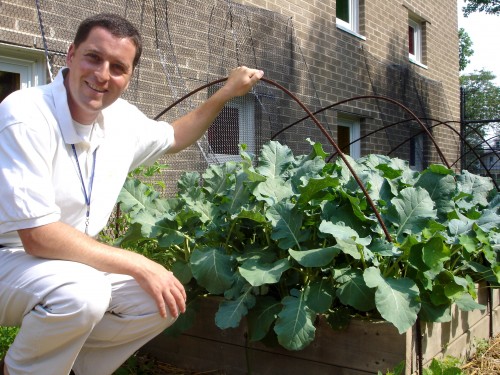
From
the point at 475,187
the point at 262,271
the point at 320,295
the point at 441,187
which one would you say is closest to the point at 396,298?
the point at 320,295

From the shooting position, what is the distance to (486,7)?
18.3m

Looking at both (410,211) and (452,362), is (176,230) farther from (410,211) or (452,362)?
(452,362)

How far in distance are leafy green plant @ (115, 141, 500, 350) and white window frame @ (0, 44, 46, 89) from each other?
2.37 metres

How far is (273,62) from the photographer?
7.52 m

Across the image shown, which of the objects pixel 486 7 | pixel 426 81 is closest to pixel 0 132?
pixel 426 81

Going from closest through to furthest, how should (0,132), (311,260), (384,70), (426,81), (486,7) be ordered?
(0,132) < (311,260) < (384,70) < (426,81) < (486,7)

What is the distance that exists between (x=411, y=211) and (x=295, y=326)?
2.68 ft

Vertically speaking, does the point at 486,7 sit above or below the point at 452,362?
above

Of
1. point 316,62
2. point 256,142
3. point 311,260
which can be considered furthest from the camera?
point 316,62

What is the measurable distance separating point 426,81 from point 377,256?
437 inches

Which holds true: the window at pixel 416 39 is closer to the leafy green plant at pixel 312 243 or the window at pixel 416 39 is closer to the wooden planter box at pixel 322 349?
the leafy green plant at pixel 312 243

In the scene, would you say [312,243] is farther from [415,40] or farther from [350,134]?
[415,40]

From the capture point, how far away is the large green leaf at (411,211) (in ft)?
8.27

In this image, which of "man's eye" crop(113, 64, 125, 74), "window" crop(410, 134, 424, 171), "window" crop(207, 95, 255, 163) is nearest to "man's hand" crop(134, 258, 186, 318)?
"man's eye" crop(113, 64, 125, 74)
